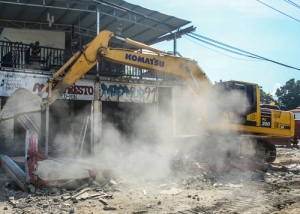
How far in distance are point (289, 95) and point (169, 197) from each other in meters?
50.5

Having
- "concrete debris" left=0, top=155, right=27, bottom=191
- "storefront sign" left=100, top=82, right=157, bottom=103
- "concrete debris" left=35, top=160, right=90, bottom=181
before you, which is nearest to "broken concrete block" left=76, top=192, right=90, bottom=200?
"concrete debris" left=35, top=160, right=90, bottom=181

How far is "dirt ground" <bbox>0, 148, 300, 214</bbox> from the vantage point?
6719 mm

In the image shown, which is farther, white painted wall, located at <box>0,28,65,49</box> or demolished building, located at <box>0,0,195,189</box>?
white painted wall, located at <box>0,28,65,49</box>

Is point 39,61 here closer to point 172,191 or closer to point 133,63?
point 133,63

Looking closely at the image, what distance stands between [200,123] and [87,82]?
5.17 meters

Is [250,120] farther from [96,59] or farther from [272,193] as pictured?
[96,59]

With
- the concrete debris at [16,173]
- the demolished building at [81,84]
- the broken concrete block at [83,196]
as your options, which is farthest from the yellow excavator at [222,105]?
the broken concrete block at [83,196]

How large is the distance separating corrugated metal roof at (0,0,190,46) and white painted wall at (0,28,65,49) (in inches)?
14.9

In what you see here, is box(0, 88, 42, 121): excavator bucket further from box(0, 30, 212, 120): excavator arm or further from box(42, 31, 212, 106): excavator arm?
box(42, 31, 212, 106): excavator arm

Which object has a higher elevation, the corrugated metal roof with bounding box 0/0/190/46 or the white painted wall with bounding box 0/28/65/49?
the corrugated metal roof with bounding box 0/0/190/46

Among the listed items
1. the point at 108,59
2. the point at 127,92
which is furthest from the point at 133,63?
the point at 127,92

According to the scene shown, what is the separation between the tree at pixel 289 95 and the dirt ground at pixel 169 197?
45904 millimetres

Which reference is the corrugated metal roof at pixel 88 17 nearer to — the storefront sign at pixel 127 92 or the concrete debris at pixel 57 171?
the storefront sign at pixel 127 92

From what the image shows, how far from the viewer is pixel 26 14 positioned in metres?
15.8
